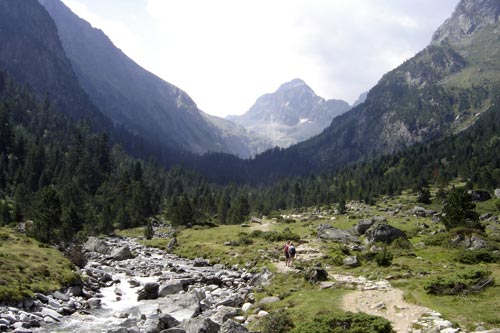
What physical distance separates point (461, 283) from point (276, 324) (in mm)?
13272

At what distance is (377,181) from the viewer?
178 m

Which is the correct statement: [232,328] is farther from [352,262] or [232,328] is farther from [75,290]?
[352,262]

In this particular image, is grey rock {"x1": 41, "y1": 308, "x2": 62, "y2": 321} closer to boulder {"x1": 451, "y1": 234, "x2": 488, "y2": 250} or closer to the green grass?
the green grass

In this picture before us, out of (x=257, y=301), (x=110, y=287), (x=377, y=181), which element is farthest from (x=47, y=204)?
(x=377, y=181)

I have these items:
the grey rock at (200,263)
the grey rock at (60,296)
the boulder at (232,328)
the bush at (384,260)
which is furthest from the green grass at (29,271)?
the bush at (384,260)

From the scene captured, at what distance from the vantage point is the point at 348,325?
21906mm

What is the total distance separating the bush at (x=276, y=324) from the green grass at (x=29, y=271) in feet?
63.9

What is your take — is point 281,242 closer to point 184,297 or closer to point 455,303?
point 184,297

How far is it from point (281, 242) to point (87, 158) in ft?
364

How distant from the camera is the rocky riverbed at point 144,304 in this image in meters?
27.7

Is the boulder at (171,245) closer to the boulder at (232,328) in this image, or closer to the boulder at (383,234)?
the boulder at (383,234)

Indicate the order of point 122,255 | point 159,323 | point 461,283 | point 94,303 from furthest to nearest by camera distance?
1. point 122,255
2. point 94,303
3. point 461,283
4. point 159,323

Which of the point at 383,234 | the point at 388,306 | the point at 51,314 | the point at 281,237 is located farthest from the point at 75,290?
the point at 383,234

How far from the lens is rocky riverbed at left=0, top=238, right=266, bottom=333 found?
27688mm
